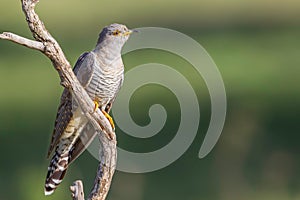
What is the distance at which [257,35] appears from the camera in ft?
59.3

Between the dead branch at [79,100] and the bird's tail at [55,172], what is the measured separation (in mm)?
493

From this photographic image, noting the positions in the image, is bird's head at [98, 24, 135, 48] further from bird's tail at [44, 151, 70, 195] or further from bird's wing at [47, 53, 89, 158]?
bird's tail at [44, 151, 70, 195]

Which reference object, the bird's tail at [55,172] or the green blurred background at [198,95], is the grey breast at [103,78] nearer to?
the bird's tail at [55,172]

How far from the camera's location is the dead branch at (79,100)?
4.94 m

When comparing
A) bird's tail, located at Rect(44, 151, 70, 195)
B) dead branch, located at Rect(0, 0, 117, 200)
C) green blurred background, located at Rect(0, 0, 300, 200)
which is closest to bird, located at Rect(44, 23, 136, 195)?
bird's tail, located at Rect(44, 151, 70, 195)

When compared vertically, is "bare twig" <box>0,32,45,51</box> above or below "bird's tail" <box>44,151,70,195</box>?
above

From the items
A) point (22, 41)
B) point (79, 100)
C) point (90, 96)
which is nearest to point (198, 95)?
point (90, 96)

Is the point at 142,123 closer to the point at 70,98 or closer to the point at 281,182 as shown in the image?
the point at 281,182

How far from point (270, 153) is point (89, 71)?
449 cm

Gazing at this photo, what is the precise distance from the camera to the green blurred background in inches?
377

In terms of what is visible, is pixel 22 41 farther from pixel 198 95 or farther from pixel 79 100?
pixel 198 95

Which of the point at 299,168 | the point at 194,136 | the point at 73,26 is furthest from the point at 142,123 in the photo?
the point at 73,26

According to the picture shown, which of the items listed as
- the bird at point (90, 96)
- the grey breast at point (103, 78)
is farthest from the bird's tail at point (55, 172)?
the grey breast at point (103, 78)

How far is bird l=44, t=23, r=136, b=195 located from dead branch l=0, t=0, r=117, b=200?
1.52ft
